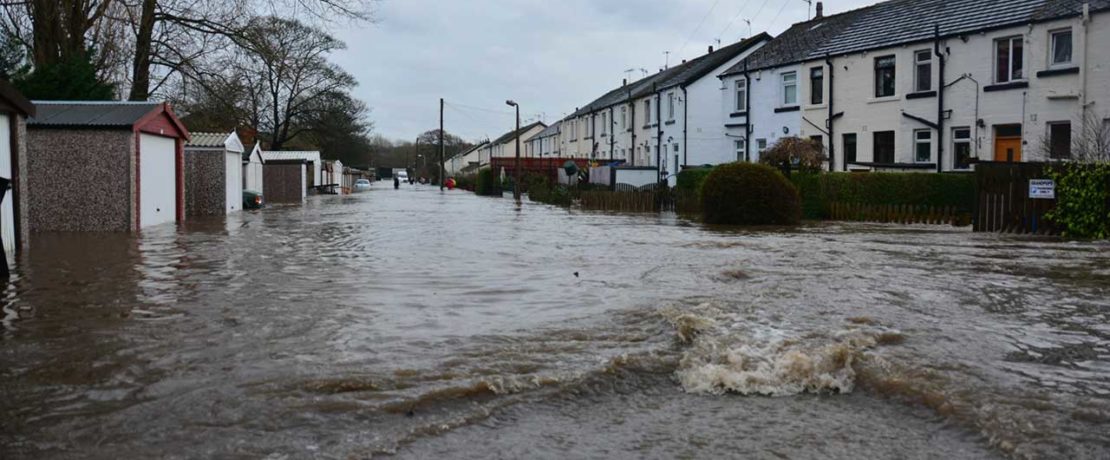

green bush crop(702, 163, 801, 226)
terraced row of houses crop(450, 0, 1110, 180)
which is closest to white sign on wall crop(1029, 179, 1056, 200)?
terraced row of houses crop(450, 0, 1110, 180)

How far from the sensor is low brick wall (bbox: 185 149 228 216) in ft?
105

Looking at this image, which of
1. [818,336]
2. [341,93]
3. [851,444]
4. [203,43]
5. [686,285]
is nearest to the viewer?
[851,444]

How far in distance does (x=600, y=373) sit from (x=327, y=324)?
9.98 ft

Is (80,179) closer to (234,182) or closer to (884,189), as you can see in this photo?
(234,182)

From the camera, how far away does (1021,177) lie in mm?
21688

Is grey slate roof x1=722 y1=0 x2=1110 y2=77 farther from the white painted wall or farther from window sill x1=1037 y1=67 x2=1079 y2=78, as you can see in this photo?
window sill x1=1037 y1=67 x2=1079 y2=78

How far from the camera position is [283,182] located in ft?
169

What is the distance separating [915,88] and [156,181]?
23.3m

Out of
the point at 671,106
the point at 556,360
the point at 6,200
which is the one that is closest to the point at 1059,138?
the point at 671,106

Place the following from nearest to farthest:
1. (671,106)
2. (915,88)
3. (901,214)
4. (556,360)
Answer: (556,360) → (901,214) → (915,88) → (671,106)

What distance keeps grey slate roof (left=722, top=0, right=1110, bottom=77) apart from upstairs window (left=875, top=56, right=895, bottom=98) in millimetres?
546

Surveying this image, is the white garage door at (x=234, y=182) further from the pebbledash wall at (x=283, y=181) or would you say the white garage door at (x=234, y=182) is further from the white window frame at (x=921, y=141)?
the white window frame at (x=921, y=141)

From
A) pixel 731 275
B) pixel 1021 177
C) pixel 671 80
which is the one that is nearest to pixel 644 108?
pixel 671 80

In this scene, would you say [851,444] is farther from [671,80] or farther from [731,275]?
[671,80]
